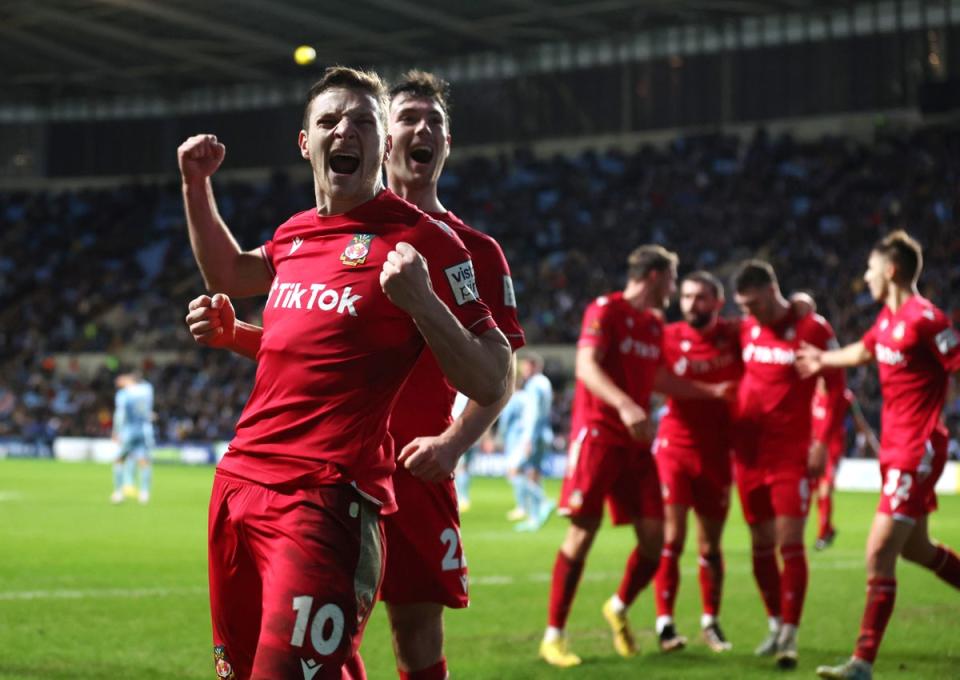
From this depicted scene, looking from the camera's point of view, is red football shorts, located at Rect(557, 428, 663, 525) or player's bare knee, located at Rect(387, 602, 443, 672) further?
red football shorts, located at Rect(557, 428, 663, 525)

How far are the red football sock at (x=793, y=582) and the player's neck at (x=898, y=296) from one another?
1649mm

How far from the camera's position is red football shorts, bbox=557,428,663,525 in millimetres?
8430

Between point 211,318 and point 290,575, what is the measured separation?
38.2 inches

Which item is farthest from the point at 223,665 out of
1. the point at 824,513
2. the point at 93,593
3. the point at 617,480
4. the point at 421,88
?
the point at 824,513

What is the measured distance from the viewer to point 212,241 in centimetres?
457

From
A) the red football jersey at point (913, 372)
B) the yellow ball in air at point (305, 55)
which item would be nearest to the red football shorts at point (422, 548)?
the red football jersey at point (913, 372)

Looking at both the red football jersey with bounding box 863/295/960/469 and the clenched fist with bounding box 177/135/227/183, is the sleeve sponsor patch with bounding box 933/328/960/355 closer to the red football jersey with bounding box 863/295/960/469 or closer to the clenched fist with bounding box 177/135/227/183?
the red football jersey with bounding box 863/295/960/469

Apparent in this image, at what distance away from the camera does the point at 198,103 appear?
4884cm

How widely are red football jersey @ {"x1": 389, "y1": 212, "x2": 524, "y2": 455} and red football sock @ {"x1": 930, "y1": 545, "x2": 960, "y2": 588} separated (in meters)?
4.25

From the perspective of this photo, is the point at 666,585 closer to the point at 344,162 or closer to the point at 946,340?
the point at 946,340

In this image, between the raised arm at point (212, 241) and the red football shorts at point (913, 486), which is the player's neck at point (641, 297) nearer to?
the red football shorts at point (913, 486)

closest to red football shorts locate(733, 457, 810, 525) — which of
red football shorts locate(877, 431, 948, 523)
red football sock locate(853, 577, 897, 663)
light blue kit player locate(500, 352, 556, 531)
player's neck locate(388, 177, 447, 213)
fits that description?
red football shorts locate(877, 431, 948, 523)

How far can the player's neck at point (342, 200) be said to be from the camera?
4016mm

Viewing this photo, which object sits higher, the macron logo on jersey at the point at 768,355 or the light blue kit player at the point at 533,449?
the macron logo on jersey at the point at 768,355
